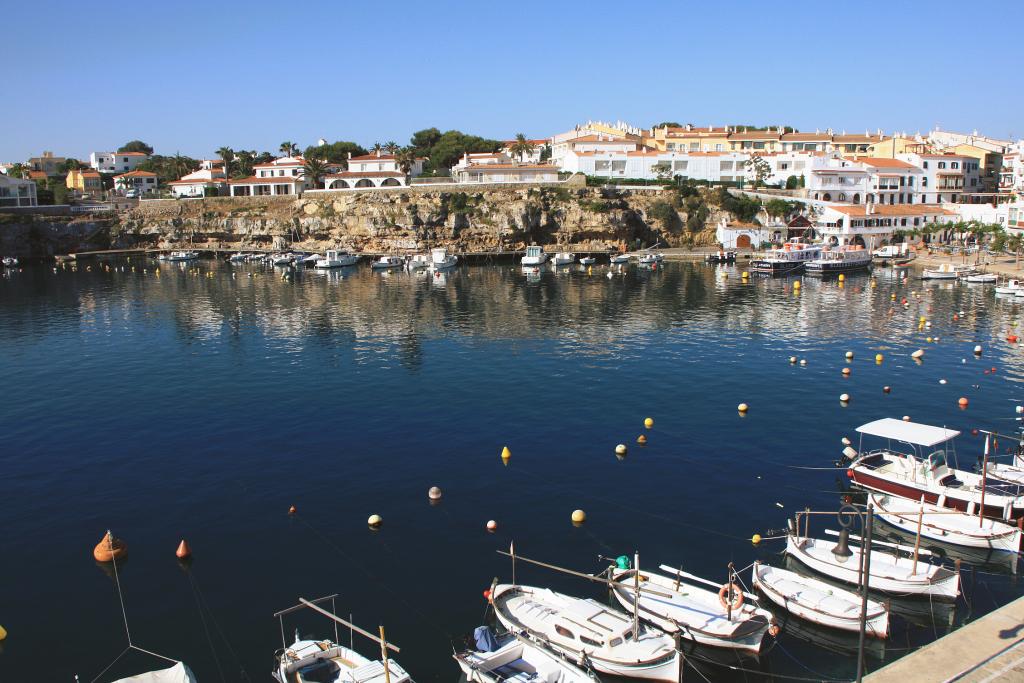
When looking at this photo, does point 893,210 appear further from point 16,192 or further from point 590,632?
point 16,192

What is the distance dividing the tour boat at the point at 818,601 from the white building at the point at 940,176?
15047 centimetres

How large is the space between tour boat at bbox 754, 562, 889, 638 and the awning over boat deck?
37.0 feet

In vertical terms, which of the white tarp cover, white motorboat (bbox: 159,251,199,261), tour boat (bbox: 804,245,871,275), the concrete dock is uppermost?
white motorboat (bbox: 159,251,199,261)

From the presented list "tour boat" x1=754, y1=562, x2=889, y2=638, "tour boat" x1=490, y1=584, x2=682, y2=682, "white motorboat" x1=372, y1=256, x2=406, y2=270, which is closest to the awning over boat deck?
"tour boat" x1=754, y1=562, x2=889, y2=638

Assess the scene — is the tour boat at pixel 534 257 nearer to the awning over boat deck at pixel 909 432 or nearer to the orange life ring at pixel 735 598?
the awning over boat deck at pixel 909 432

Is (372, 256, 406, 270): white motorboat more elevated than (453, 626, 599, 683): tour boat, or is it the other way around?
(372, 256, 406, 270): white motorboat

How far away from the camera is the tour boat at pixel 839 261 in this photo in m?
113

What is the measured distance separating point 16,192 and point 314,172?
6008 centimetres

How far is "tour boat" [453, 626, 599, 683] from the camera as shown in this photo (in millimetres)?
23000

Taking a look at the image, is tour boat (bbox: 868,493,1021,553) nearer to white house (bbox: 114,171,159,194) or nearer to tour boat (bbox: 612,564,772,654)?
tour boat (bbox: 612,564,772,654)

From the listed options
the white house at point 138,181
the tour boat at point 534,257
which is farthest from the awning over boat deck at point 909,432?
the white house at point 138,181

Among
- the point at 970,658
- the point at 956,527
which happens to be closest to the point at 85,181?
the point at 956,527

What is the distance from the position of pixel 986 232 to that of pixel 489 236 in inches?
3268

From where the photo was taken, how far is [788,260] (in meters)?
115
